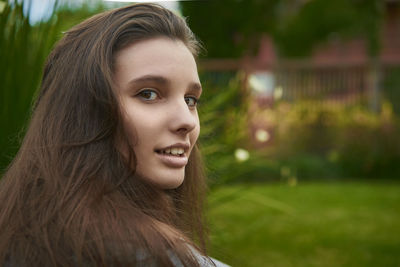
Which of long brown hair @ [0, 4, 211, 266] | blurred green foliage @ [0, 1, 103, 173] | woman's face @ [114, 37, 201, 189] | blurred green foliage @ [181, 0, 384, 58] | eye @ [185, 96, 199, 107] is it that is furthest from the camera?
blurred green foliage @ [181, 0, 384, 58]

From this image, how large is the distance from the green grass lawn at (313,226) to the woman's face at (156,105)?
1.36 metres

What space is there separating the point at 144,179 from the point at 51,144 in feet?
0.65

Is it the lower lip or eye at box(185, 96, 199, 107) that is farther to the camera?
eye at box(185, 96, 199, 107)

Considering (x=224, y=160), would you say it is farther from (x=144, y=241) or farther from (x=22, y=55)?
(x=144, y=241)

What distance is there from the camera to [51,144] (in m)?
1.00

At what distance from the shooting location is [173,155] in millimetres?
1035

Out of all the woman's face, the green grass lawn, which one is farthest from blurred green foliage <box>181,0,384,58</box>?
the woman's face

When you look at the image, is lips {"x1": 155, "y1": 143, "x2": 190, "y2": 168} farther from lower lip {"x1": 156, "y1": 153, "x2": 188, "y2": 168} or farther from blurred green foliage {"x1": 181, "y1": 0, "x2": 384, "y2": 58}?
blurred green foliage {"x1": 181, "y1": 0, "x2": 384, "y2": 58}

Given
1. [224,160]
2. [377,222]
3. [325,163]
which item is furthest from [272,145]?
[224,160]

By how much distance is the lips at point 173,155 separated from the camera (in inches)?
40.1

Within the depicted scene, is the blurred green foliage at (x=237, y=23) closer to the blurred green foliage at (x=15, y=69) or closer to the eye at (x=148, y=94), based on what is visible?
the blurred green foliage at (x=15, y=69)

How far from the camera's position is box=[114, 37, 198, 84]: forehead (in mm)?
998

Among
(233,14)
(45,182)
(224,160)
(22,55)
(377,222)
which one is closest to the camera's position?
(45,182)

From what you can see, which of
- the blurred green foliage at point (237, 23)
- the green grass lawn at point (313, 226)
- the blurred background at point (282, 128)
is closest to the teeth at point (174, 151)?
the blurred background at point (282, 128)
